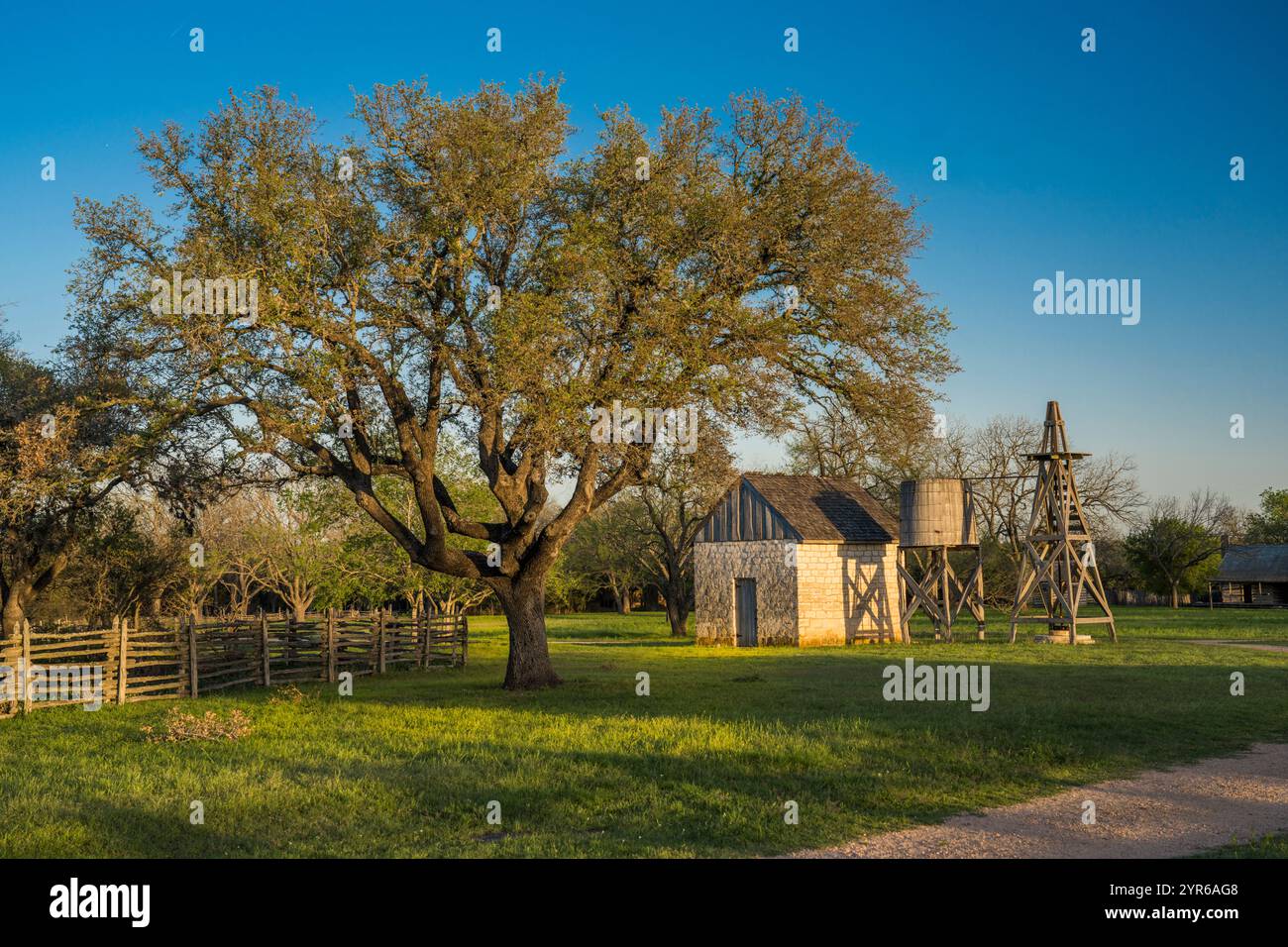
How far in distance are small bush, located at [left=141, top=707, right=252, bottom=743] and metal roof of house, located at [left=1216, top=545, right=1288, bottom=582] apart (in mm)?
78013

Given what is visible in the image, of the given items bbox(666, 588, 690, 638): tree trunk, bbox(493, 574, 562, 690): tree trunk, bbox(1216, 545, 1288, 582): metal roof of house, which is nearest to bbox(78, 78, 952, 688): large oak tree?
bbox(493, 574, 562, 690): tree trunk

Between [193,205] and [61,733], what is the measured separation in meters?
10.1

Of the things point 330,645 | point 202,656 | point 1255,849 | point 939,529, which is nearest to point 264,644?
point 202,656

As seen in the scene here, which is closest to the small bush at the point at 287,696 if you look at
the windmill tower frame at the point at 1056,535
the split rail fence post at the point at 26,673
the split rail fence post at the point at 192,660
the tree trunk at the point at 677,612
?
the split rail fence post at the point at 192,660

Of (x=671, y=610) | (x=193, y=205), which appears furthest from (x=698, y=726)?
(x=671, y=610)

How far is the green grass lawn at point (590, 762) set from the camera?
10031 millimetres

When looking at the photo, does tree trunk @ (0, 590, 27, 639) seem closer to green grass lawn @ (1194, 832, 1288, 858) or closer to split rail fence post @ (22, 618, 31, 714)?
split rail fence post @ (22, 618, 31, 714)

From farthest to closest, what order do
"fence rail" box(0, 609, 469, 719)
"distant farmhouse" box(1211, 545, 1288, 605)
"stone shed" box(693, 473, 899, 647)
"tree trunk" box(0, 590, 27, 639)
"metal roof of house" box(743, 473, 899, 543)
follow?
"distant farmhouse" box(1211, 545, 1288, 605) < "metal roof of house" box(743, 473, 899, 543) < "stone shed" box(693, 473, 899, 647) < "tree trunk" box(0, 590, 27, 639) < "fence rail" box(0, 609, 469, 719)

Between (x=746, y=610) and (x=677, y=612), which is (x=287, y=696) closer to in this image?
(x=746, y=610)

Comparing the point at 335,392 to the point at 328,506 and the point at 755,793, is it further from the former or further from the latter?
the point at 328,506

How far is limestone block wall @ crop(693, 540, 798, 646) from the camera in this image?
128 feet

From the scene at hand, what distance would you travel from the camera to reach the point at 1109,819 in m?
10.3

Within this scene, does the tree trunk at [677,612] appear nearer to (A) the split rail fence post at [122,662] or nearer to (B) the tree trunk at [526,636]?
(B) the tree trunk at [526,636]

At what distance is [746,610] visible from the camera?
40.3 m
